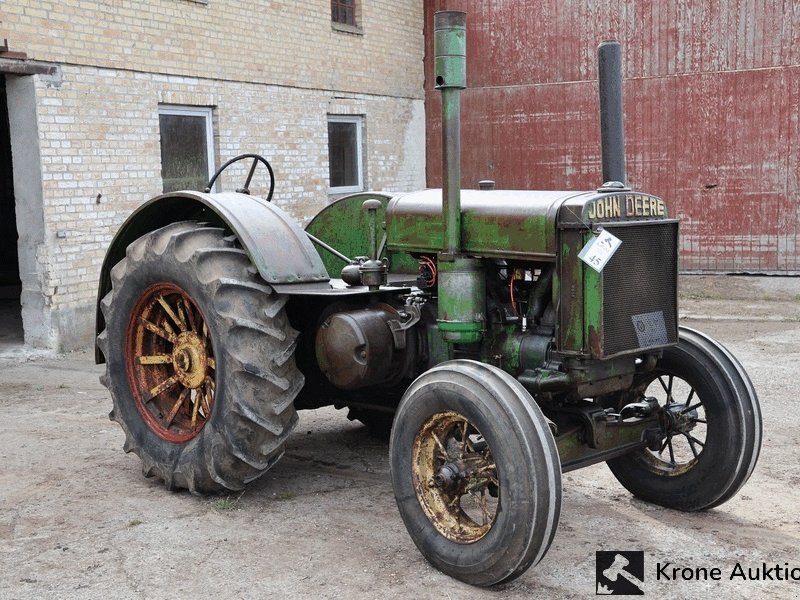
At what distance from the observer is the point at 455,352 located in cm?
434

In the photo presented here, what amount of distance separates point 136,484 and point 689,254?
960 centimetres

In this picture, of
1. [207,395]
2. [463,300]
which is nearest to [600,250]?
[463,300]

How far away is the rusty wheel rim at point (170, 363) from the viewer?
15.1 feet

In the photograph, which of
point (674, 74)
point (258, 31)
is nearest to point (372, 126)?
point (258, 31)

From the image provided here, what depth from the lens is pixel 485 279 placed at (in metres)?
4.21

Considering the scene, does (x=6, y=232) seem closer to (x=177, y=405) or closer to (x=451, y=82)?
(x=177, y=405)

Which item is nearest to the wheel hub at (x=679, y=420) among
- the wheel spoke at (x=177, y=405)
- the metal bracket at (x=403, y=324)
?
the metal bracket at (x=403, y=324)

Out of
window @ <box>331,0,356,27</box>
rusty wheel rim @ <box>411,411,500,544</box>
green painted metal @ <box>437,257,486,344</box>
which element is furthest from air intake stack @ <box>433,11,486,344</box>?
window @ <box>331,0,356,27</box>

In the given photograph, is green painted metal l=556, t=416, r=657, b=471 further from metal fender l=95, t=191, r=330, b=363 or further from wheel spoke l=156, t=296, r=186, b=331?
wheel spoke l=156, t=296, r=186, b=331

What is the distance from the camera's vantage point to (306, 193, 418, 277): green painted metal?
5246mm

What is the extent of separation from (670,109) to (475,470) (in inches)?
394

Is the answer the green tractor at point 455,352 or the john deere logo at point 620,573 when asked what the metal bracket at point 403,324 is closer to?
the green tractor at point 455,352

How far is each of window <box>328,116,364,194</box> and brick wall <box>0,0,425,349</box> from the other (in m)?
0.13

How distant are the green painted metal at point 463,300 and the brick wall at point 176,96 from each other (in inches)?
213
